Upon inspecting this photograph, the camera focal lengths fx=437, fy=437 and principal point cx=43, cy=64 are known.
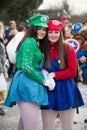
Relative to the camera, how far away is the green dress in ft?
15.1

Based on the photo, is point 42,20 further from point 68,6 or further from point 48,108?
point 68,6

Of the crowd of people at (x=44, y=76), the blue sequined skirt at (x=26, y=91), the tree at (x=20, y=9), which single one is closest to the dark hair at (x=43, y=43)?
the crowd of people at (x=44, y=76)

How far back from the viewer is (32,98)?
4582 millimetres

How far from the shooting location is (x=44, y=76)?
15.6 feet

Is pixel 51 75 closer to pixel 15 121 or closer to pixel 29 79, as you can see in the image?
pixel 29 79

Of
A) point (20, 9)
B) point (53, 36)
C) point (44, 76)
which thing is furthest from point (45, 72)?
point (20, 9)

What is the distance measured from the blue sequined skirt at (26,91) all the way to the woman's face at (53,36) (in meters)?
0.49

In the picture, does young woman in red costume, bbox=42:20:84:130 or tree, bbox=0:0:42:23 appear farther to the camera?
tree, bbox=0:0:42:23

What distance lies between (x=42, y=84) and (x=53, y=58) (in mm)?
334

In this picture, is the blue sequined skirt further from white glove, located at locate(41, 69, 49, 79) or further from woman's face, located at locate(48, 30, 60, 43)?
woman's face, located at locate(48, 30, 60, 43)

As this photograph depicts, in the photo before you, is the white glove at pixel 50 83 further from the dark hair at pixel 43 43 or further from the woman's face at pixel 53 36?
the woman's face at pixel 53 36

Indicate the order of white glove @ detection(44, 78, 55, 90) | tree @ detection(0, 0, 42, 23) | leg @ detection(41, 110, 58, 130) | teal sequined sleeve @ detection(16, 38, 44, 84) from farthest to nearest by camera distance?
tree @ detection(0, 0, 42, 23) → leg @ detection(41, 110, 58, 130) → white glove @ detection(44, 78, 55, 90) → teal sequined sleeve @ detection(16, 38, 44, 84)

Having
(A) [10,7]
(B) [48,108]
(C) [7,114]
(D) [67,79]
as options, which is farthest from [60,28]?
(A) [10,7]

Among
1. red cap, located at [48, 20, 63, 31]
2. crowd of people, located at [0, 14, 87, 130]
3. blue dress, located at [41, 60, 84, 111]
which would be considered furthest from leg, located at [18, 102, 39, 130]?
red cap, located at [48, 20, 63, 31]
